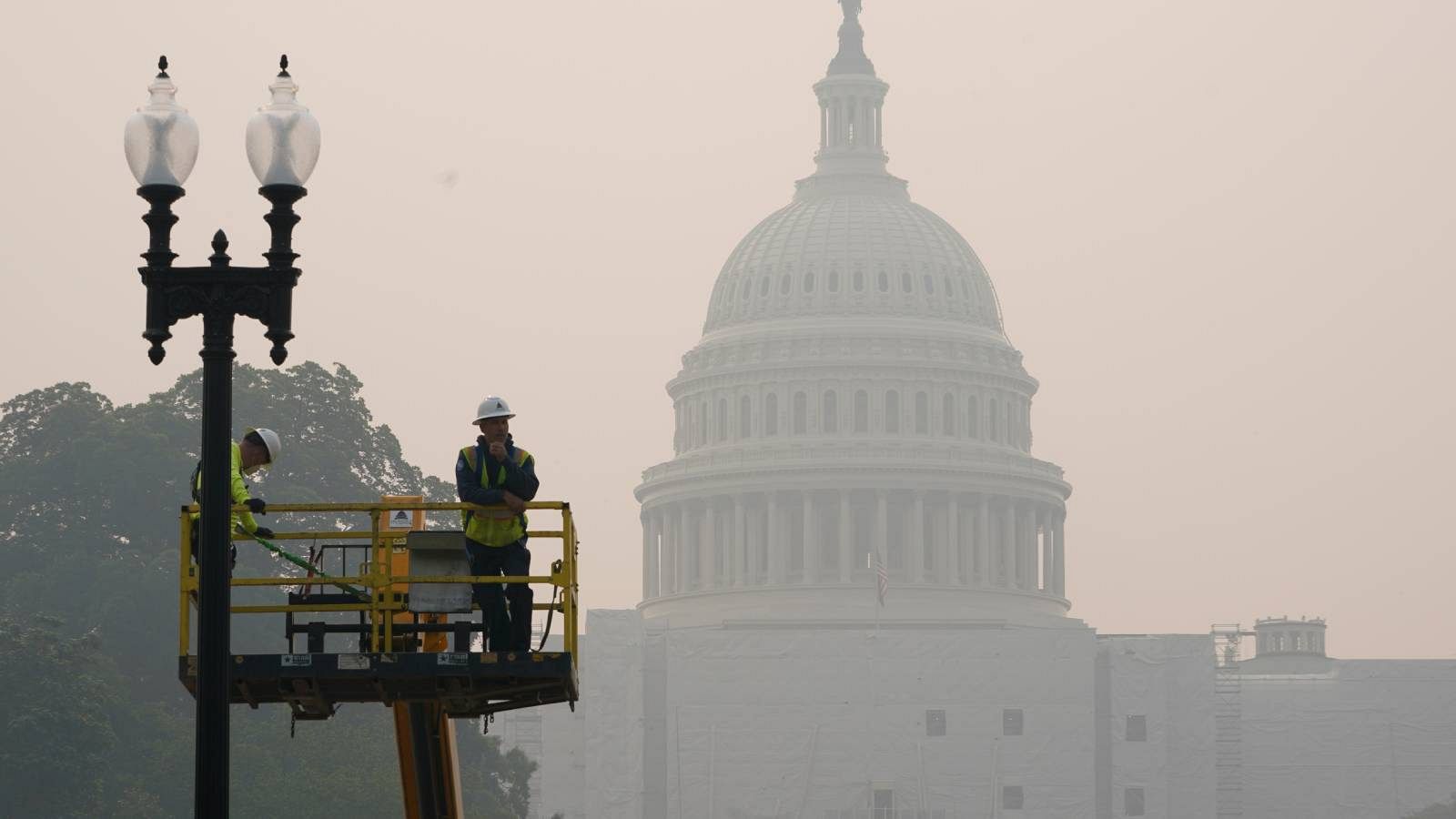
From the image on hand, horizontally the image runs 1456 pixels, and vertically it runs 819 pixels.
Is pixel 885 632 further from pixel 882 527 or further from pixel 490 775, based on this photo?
pixel 490 775

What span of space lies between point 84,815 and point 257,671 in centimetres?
5196

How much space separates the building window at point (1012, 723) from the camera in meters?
133

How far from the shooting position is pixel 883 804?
5231 inches

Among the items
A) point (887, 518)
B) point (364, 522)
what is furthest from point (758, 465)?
point (364, 522)

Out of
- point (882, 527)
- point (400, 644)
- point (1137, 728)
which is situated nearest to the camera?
point (400, 644)

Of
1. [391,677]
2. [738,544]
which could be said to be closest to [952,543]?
[738,544]

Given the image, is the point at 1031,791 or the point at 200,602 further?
the point at 1031,791

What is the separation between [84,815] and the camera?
7250cm

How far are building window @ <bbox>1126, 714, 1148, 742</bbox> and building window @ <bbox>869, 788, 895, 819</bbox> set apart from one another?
10.2 metres

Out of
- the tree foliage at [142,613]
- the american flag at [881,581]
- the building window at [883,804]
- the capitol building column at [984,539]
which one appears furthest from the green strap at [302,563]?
the capitol building column at [984,539]

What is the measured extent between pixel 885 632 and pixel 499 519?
114 m

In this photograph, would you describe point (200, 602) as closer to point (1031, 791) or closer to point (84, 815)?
point (84, 815)

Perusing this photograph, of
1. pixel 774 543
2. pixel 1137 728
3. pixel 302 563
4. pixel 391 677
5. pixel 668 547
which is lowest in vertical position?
pixel 1137 728

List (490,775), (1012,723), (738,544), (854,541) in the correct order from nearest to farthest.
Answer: (490,775), (1012,723), (738,544), (854,541)
